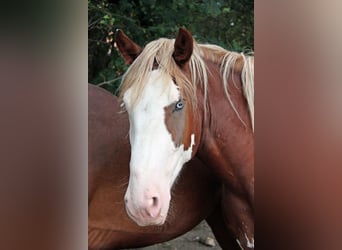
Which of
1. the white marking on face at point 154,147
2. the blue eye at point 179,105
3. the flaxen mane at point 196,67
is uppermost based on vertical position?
the flaxen mane at point 196,67

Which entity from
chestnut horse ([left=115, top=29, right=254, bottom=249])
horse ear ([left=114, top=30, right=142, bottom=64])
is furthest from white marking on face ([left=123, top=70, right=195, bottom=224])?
horse ear ([left=114, top=30, right=142, bottom=64])

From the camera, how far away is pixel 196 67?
1.64m

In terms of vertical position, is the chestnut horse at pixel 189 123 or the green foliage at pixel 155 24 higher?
the green foliage at pixel 155 24

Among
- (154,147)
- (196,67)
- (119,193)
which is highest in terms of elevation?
(196,67)

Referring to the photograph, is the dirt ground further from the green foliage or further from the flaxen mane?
the green foliage

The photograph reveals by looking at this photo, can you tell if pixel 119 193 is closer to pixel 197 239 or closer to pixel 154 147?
pixel 154 147

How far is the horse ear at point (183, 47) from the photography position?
1623mm

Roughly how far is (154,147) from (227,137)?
0.29m

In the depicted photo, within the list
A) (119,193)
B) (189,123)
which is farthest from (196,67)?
(119,193)

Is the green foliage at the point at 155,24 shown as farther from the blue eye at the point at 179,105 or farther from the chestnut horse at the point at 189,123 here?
the blue eye at the point at 179,105

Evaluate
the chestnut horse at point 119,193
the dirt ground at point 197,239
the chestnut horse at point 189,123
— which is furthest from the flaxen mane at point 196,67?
the dirt ground at point 197,239

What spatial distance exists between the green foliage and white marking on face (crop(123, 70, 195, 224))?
6.6 inches
